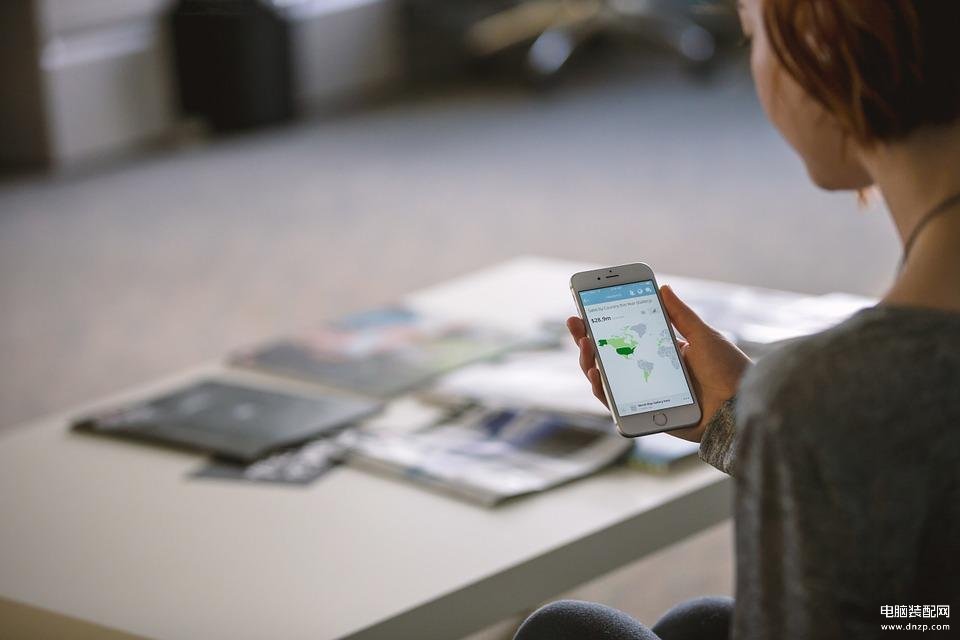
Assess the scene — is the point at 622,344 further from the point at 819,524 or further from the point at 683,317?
the point at 819,524

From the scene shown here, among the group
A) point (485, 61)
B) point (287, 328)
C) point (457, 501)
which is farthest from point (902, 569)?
point (485, 61)

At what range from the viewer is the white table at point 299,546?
1138 millimetres

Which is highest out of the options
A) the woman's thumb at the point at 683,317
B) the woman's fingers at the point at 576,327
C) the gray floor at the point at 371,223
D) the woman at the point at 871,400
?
the woman at the point at 871,400

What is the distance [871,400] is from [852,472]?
0.04m

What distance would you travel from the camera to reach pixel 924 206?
2.50 feet

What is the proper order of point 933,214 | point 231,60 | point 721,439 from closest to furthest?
1. point 933,214
2. point 721,439
3. point 231,60

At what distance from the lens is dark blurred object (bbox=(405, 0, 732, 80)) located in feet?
20.5

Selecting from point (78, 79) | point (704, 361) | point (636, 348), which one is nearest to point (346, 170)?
point (78, 79)

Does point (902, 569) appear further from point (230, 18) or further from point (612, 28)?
point (612, 28)

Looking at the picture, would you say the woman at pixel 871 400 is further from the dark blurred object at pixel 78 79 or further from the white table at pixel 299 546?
the dark blurred object at pixel 78 79

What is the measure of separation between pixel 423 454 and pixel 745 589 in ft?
2.44

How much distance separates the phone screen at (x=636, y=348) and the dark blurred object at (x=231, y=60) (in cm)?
452

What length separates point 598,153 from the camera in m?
5.12

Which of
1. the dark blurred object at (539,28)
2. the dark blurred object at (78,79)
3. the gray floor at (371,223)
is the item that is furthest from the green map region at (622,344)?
the dark blurred object at (539,28)
